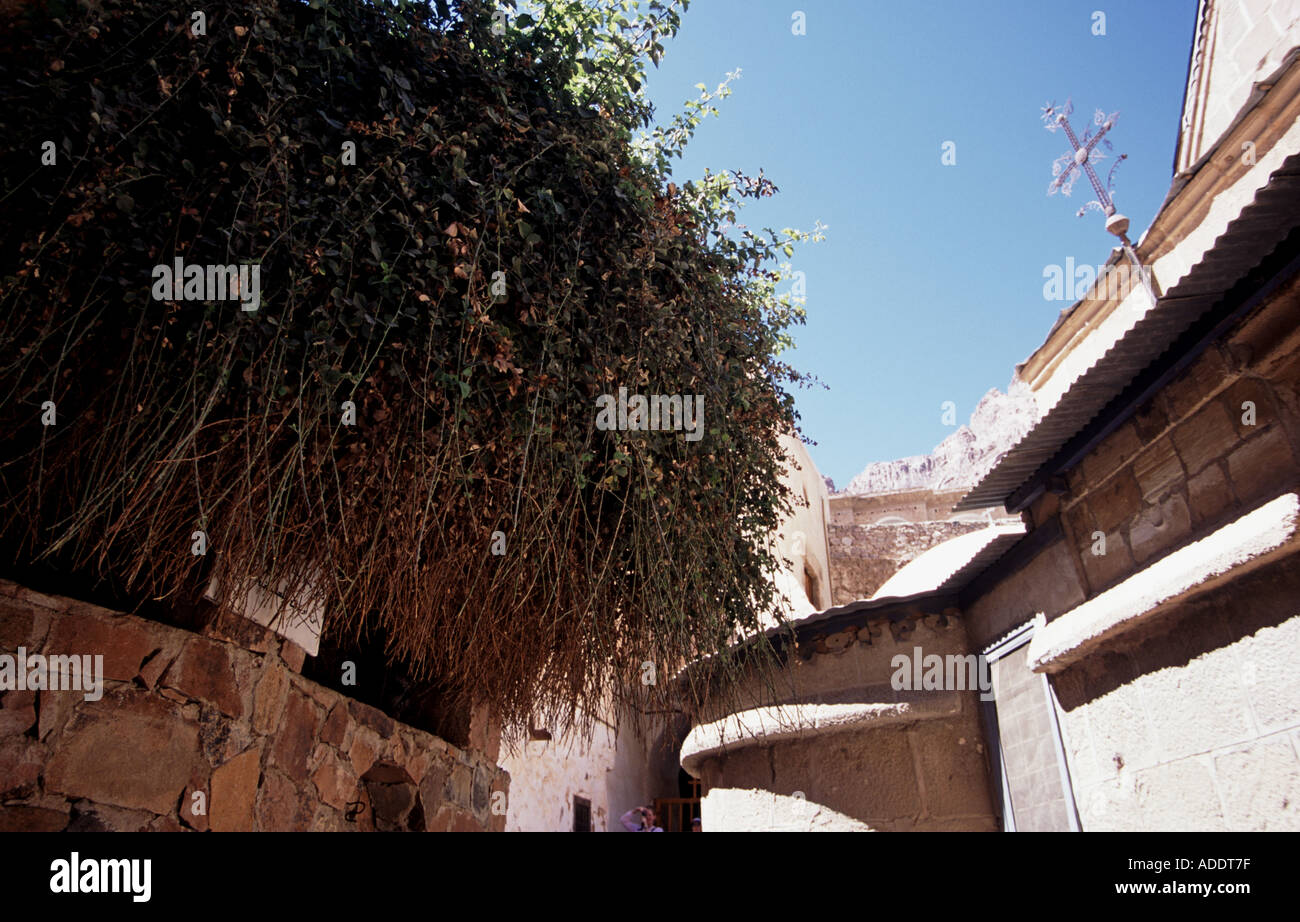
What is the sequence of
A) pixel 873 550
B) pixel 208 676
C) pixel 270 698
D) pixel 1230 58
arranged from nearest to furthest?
1. pixel 208 676
2. pixel 270 698
3. pixel 1230 58
4. pixel 873 550

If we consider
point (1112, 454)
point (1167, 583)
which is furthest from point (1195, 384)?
point (1167, 583)

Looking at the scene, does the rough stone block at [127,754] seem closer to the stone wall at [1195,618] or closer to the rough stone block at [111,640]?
the rough stone block at [111,640]

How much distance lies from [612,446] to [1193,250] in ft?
11.8

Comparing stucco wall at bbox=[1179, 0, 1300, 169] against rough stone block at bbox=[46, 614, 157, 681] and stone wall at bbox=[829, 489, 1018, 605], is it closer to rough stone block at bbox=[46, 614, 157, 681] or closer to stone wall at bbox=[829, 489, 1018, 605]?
rough stone block at bbox=[46, 614, 157, 681]

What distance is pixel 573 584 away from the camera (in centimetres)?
210

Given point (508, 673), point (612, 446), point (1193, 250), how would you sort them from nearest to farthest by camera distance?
point (612, 446), point (508, 673), point (1193, 250)

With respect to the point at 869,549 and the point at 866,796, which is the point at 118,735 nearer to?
the point at 866,796

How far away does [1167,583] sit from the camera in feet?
10.1

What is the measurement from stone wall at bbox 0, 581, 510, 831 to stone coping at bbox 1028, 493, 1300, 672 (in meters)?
3.17

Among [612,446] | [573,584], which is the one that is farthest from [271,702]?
[612,446]

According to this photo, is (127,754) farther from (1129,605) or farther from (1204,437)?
(1204,437)

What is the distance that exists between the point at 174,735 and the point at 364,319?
1194 mm

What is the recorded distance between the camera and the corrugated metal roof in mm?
2559

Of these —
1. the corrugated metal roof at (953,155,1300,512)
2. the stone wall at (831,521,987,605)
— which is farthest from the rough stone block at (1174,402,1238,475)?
the stone wall at (831,521,987,605)
